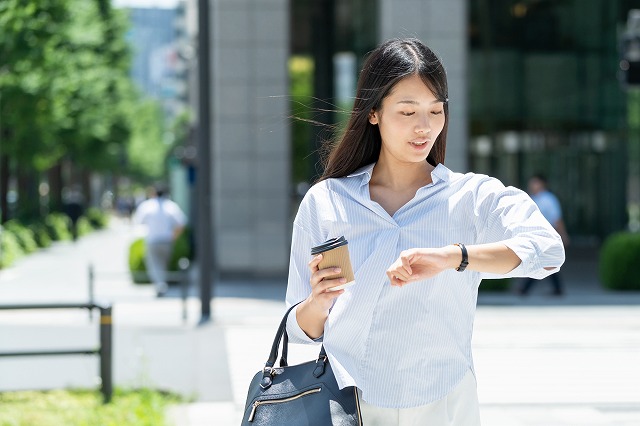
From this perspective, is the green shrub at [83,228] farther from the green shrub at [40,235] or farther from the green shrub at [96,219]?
the green shrub at [40,235]

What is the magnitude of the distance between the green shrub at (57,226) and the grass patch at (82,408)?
29845 millimetres

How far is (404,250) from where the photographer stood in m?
2.91

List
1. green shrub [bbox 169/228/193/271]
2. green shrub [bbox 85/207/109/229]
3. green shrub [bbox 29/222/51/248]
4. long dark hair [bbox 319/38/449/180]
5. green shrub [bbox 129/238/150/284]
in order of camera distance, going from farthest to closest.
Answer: green shrub [bbox 85/207/109/229], green shrub [bbox 29/222/51/248], green shrub [bbox 169/228/193/271], green shrub [bbox 129/238/150/284], long dark hair [bbox 319/38/449/180]

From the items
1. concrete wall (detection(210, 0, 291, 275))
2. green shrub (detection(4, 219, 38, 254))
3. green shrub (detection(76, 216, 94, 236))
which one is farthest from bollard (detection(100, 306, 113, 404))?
green shrub (detection(76, 216, 94, 236))

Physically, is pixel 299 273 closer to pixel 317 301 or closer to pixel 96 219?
pixel 317 301

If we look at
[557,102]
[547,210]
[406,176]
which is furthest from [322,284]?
[557,102]

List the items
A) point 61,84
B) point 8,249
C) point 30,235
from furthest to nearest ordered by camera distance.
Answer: point 30,235, point 8,249, point 61,84

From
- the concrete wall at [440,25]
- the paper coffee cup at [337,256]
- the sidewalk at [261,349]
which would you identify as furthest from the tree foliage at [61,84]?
the paper coffee cup at [337,256]

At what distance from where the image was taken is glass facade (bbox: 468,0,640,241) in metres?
30.5

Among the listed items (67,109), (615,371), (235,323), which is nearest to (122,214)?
(67,109)

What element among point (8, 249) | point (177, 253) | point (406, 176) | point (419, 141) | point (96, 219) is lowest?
point (96, 219)

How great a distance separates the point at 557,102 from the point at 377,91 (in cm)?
2892

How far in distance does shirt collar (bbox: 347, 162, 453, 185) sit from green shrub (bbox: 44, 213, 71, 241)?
36027mm

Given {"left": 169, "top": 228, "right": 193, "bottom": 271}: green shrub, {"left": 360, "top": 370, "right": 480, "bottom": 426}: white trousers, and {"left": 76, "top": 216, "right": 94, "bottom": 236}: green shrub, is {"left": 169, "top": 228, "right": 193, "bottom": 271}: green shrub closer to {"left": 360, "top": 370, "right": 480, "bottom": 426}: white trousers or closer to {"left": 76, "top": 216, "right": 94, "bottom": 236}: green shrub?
{"left": 360, "top": 370, "right": 480, "bottom": 426}: white trousers
